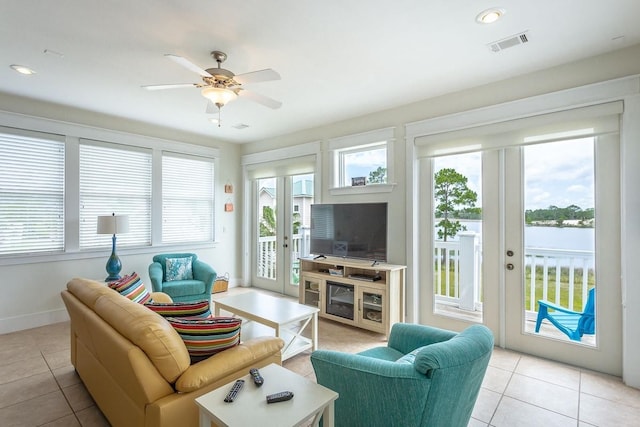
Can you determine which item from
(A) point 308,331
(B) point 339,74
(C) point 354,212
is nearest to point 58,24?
Answer: (B) point 339,74

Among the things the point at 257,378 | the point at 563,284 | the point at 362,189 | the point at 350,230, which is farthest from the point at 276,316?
the point at 563,284

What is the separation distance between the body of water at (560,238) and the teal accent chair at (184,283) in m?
3.78

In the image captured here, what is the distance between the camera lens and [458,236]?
3.51m

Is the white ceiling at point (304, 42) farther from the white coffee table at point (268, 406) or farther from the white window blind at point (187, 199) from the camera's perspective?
the white coffee table at point (268, 406)

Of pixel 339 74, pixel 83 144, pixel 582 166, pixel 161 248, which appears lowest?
pixel 161 248

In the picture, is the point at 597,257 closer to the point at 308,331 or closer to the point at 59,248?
the point at 308,331

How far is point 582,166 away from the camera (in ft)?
9.29

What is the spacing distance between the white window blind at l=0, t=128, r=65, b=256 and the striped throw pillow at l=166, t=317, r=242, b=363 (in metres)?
3.34

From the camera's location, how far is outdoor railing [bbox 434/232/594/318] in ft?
9.40

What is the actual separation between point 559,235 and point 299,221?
3453mm

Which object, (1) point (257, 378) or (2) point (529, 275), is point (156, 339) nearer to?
(1) point (257, 378)

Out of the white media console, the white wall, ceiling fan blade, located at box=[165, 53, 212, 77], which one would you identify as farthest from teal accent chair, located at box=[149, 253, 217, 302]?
ceiling fan blade, located at box=[165, 53, 212, 77]

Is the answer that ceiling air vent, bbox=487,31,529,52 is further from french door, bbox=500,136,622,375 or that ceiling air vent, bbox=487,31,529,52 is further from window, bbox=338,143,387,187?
window, bbox=338,143,387,187

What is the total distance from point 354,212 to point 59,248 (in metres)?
3.79
